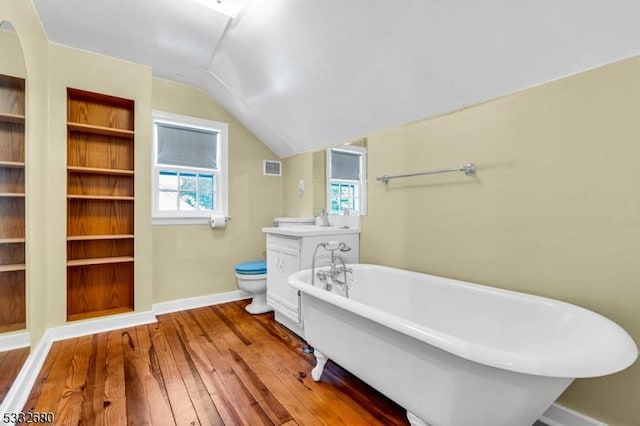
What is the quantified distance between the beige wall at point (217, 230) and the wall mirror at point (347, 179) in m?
0.96

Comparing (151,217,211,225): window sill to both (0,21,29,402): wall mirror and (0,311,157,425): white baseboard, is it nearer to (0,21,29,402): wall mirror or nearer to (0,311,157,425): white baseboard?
(0,311,157,425): white baseboard

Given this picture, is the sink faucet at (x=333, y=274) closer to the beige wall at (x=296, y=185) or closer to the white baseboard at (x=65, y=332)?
the beige wall at (x=296, y=185)

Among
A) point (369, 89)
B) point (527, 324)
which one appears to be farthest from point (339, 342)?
point (369, 89)

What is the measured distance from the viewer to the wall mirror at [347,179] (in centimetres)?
254

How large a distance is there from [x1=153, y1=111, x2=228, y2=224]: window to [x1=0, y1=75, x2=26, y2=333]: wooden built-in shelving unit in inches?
51.7

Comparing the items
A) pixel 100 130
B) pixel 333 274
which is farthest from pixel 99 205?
pixel 333 274

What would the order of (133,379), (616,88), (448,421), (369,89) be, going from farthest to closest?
(369,89) → (133,379) → (616,88) → (448,421)

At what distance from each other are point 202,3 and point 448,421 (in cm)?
263

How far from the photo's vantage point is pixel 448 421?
41.7 inches

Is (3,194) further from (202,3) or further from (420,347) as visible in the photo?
(420,347)

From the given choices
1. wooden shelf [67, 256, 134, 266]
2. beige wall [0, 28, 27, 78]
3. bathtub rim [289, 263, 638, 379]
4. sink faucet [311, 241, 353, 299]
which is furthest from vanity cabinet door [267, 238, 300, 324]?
beige wall [0, 28, 27, 78]

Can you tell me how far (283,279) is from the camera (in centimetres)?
246

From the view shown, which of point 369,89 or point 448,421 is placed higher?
point 369,89

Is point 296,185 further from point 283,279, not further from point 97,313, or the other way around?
point 97,313
